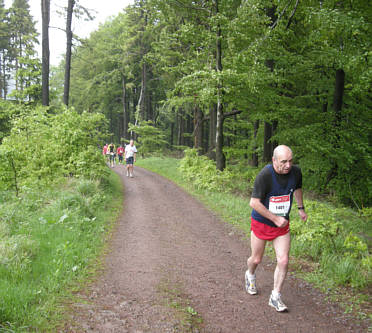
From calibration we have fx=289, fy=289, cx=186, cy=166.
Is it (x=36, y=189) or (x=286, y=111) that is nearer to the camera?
(x=36, y=189)

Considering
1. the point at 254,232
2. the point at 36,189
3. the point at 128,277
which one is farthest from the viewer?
the point at 36,189

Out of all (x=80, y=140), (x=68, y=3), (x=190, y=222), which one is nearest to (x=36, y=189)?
(x=80, y=140)

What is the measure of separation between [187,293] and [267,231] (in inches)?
60.4

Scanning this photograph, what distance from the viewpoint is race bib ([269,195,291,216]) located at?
3.68 metres

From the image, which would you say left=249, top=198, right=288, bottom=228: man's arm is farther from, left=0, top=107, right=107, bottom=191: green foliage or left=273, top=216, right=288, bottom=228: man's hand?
left=0, top=107, right=107, bottom=191: green foliage

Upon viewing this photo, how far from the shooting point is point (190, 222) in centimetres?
838

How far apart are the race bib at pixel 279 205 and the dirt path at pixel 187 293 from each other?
1348mm

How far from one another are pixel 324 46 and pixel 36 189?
1121 cm

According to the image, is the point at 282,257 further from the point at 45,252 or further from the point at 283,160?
the point at 45,252

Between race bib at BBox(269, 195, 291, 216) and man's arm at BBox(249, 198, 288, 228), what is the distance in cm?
10

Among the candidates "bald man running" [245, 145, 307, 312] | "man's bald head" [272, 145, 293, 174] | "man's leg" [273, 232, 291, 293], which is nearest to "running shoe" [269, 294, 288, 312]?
"bald man running" [245, 145, 307, 312]

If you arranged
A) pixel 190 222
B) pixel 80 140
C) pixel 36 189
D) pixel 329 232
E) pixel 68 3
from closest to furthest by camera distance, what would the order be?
pixel 329 232 → pixel 190 222 → pixel 36 189 → pixel 80 140 → pixel 68 3

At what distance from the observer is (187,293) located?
4262 millimetres

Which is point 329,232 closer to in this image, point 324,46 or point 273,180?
point 273,180
